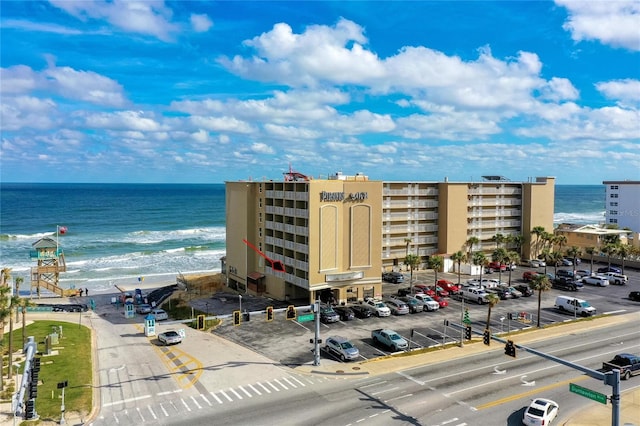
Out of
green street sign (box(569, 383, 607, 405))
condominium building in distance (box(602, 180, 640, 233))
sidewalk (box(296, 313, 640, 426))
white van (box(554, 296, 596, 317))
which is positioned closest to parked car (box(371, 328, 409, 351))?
sidewalk (box(296, 313, 640, 426))

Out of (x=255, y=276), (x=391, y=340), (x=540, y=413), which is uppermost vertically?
(x=255, y=276)

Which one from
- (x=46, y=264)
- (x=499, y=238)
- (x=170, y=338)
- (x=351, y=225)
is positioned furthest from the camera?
(x=499, y=238)

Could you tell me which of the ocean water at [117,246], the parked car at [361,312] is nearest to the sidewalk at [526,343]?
the parked car at [361,312]

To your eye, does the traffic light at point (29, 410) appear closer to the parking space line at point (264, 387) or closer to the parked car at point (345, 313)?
the parking space line at point (264, 387)

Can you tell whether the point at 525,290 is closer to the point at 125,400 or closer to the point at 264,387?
the point at 264,387

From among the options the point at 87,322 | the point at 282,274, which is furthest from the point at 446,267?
the point at 87,322

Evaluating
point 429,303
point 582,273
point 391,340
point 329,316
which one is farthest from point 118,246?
point 582,273
